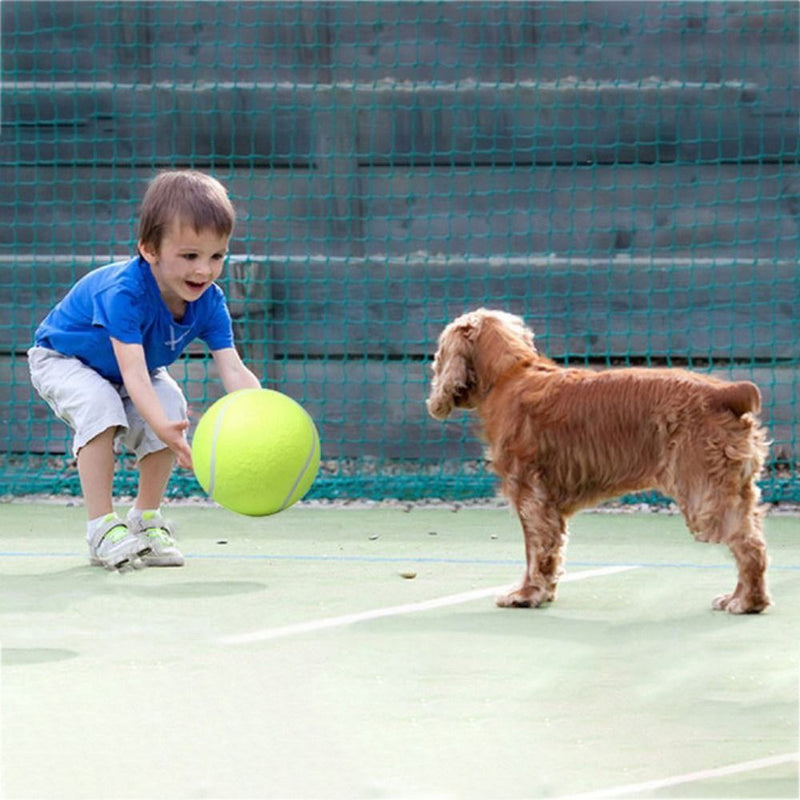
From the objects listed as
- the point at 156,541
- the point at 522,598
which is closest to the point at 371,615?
the point at 522,598

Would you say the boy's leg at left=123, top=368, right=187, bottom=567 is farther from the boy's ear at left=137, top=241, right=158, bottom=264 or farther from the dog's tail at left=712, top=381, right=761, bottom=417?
the dog's tail at left=712, top=381, right=761, bottom=417

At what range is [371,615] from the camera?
4.31 m

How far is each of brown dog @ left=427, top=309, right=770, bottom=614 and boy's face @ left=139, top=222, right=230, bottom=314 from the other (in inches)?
29.6

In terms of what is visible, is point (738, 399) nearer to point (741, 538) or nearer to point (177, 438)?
point (741, 538)

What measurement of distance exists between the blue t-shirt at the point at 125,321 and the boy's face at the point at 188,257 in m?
0.13

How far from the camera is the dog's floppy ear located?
4.76 m

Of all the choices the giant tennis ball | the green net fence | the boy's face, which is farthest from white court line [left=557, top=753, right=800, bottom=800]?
the green net fence

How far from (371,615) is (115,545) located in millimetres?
1081

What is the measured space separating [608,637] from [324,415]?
346cm

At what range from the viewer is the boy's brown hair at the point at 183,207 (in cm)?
472

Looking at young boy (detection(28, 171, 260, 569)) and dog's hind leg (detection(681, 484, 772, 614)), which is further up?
young boy (detection(28, 171, 260, 569))

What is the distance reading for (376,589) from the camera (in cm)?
474

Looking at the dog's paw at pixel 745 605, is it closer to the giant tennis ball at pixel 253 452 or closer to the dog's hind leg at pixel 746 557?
the dog's hind leg at pixel 746 557

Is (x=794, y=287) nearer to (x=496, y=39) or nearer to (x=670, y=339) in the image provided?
(x=670, y=339)
